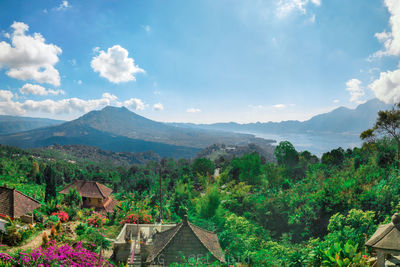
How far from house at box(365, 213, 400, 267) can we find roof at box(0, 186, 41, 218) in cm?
1588

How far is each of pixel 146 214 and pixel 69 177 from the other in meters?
39.5

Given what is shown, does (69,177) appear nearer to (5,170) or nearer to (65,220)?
(5,170)

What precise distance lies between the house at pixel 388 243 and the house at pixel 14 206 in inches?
612

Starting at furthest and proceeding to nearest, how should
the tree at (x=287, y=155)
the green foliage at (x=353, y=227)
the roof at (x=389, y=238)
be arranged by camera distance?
the tree at (x=287, y=155) → the green foliage at (x=353, y=227) → the roof at (x=389, y=238)

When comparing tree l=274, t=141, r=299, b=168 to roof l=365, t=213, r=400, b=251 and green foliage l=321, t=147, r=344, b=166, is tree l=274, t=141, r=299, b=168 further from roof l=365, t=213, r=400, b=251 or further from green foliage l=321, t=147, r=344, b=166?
roof l=365, t=213, r=400, b=251

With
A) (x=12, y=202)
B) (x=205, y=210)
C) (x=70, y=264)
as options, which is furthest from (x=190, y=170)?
(x=70, y=264)

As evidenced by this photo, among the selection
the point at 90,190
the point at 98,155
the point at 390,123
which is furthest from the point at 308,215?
the point at 98,155

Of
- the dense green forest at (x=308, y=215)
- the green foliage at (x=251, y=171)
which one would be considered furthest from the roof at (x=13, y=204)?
the green foliage at (x=251, y=171)

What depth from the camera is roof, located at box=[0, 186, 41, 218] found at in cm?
1220

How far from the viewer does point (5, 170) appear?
124ft

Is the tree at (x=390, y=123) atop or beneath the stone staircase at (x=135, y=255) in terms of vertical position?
atop

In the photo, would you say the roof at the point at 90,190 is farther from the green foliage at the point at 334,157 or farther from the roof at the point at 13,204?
the green foliage at the point at 334,157

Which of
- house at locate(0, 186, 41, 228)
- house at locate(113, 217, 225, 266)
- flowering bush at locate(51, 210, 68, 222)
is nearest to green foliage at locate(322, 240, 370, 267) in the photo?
house at locate(113, 217, 225, 266)

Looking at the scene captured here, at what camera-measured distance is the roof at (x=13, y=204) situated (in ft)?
40.0
